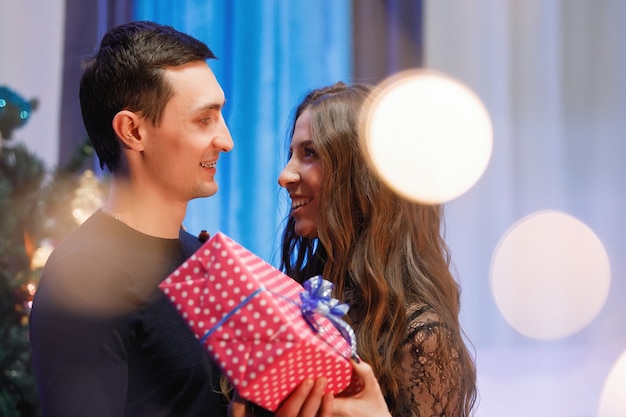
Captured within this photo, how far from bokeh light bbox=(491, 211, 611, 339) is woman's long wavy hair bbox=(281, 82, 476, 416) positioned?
1660mm

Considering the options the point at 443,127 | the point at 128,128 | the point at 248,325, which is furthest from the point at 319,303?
the point at 443,127

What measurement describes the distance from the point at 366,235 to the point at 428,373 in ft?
1.09

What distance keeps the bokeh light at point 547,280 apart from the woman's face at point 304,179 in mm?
1769

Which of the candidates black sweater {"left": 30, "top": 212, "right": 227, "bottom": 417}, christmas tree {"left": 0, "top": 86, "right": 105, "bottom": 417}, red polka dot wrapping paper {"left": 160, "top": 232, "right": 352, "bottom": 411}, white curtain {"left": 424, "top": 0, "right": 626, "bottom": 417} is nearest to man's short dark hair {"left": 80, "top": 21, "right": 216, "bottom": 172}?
black sweater {"left": 30, "top": 212, "right": 227, "bottom": 417}

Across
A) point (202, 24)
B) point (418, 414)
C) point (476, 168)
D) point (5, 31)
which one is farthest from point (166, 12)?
point (418, 414)

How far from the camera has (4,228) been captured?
2270mm

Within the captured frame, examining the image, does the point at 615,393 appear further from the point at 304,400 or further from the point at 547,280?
the point at 304,400

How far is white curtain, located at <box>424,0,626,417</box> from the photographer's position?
3.15 m

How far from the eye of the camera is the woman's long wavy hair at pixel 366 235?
1.44 m

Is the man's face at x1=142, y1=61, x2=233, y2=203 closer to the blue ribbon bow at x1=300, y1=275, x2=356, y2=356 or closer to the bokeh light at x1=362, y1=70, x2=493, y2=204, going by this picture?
the blue ribbon bow at x1=300, y1=275, x2=356, y2=356

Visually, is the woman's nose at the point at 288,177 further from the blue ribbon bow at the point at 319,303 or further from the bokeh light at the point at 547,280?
the bokeh light at the point at 547,280

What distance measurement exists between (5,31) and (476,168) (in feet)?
7.26

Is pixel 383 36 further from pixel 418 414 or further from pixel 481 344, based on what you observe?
pixel 418 414

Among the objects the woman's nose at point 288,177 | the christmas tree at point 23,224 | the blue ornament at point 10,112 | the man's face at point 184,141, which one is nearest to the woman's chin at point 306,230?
the woman's nose at point 288,177
